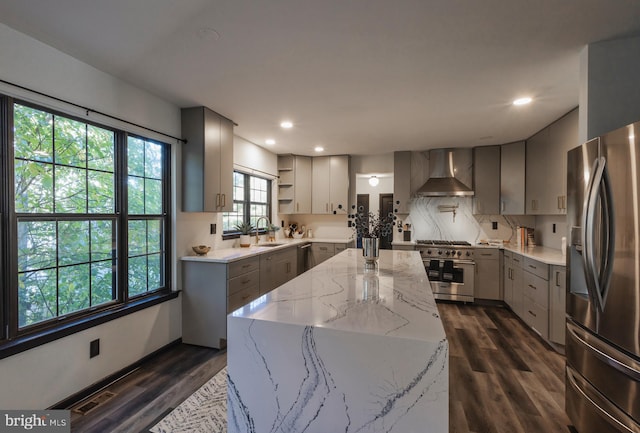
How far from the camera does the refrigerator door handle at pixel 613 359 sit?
133 cm

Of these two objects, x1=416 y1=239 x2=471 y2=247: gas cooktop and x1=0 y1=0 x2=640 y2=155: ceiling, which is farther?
x1=416 y1=239 x2=471 y2=247: gas cooktop

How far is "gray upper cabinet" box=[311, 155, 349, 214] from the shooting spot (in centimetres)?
527

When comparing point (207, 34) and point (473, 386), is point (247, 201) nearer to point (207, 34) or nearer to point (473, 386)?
point (207, 34)

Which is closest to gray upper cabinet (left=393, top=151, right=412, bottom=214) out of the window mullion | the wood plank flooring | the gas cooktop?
the gas cooktop

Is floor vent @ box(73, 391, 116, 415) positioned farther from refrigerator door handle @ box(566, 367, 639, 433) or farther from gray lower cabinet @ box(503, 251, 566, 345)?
gray lower cabinet @ box(503, 251, 566, 345)

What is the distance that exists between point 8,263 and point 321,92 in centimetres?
253

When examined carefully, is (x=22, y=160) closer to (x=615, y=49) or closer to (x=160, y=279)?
(x=160, y=279)

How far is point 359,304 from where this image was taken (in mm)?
1420

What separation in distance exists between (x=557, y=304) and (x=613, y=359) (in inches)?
69.7

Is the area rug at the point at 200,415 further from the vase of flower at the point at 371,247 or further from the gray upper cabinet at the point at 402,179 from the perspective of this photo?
the gray upper cabinet at the point at 402,179

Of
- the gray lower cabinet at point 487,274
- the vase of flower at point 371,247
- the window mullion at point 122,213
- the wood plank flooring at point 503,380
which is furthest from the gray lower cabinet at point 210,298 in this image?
the gray lower cabinet at point 487,274

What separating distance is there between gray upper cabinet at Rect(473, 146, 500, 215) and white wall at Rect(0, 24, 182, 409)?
444 centimetres

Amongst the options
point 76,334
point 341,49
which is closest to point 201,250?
point 76,334

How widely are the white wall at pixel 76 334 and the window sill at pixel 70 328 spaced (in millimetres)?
45
